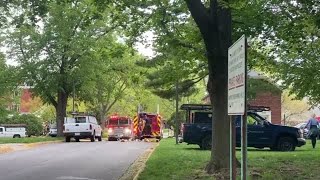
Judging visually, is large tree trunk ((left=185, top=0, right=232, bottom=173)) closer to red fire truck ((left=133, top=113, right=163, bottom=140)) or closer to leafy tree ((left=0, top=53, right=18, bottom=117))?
red fire truck ((left=133, top=113, right=163, bottom=140))

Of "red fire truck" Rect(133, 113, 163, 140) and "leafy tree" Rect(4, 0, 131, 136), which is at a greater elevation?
"leafy tree" Rect(4, 0, 131, 136)

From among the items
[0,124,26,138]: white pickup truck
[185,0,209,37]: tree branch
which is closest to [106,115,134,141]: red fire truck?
[0,124,26,138]: white pickup truck

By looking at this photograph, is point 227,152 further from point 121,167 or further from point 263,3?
point 121,167

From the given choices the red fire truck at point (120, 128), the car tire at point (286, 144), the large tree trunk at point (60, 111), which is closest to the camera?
the car tire at point (286, 144)

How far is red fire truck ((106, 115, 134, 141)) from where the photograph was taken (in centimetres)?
4431

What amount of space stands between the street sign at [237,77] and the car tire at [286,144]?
1560 centimetres

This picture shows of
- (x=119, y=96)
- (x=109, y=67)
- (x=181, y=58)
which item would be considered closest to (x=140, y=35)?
(x=181, y=58)

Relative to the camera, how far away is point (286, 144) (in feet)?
71.5

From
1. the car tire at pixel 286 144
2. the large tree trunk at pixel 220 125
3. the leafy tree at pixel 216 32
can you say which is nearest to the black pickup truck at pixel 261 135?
the car tire at pixel 286 144

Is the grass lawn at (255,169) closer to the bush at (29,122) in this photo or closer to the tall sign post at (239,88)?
the tall sign post at (239,88)

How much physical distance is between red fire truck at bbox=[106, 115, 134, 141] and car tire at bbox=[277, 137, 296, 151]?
76.5 ft

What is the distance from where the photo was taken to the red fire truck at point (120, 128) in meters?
44.3

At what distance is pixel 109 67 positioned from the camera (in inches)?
1891

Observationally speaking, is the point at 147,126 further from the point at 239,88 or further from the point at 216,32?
the point at 239,88
